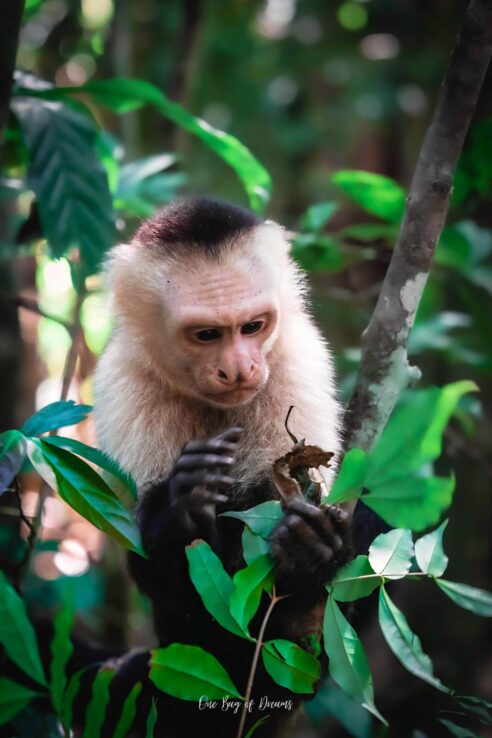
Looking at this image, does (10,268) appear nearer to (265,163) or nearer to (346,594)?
(346,594)

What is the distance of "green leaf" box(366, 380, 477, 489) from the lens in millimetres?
1139

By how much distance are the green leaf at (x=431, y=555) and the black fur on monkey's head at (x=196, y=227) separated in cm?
117

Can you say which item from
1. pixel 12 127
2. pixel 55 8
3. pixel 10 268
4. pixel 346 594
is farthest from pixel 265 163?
pixel 346 594

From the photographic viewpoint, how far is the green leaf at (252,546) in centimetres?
159

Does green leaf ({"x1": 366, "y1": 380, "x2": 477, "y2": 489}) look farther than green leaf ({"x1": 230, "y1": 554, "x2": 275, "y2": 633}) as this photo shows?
No

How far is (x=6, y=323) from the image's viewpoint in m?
3.46

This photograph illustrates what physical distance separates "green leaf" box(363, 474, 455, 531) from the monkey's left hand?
455 mm

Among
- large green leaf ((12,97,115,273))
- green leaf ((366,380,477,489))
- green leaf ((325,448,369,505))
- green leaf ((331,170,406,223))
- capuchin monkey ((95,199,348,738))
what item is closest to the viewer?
green leaf ((366,380,477,489))

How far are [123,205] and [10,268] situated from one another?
85cm

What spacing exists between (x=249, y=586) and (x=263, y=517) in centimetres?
18

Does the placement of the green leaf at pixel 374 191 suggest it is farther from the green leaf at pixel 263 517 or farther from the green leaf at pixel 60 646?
the green leaf at pixel 60 646

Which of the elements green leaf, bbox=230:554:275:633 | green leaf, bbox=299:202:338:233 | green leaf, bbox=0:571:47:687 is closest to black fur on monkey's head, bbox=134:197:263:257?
green leaf, bbox=299:202:338:233

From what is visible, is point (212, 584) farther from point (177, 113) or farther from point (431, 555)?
point (177, 113)

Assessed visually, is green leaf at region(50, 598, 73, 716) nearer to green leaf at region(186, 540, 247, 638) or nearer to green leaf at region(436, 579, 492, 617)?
green leaf at region(186, 540, 247, 638)
